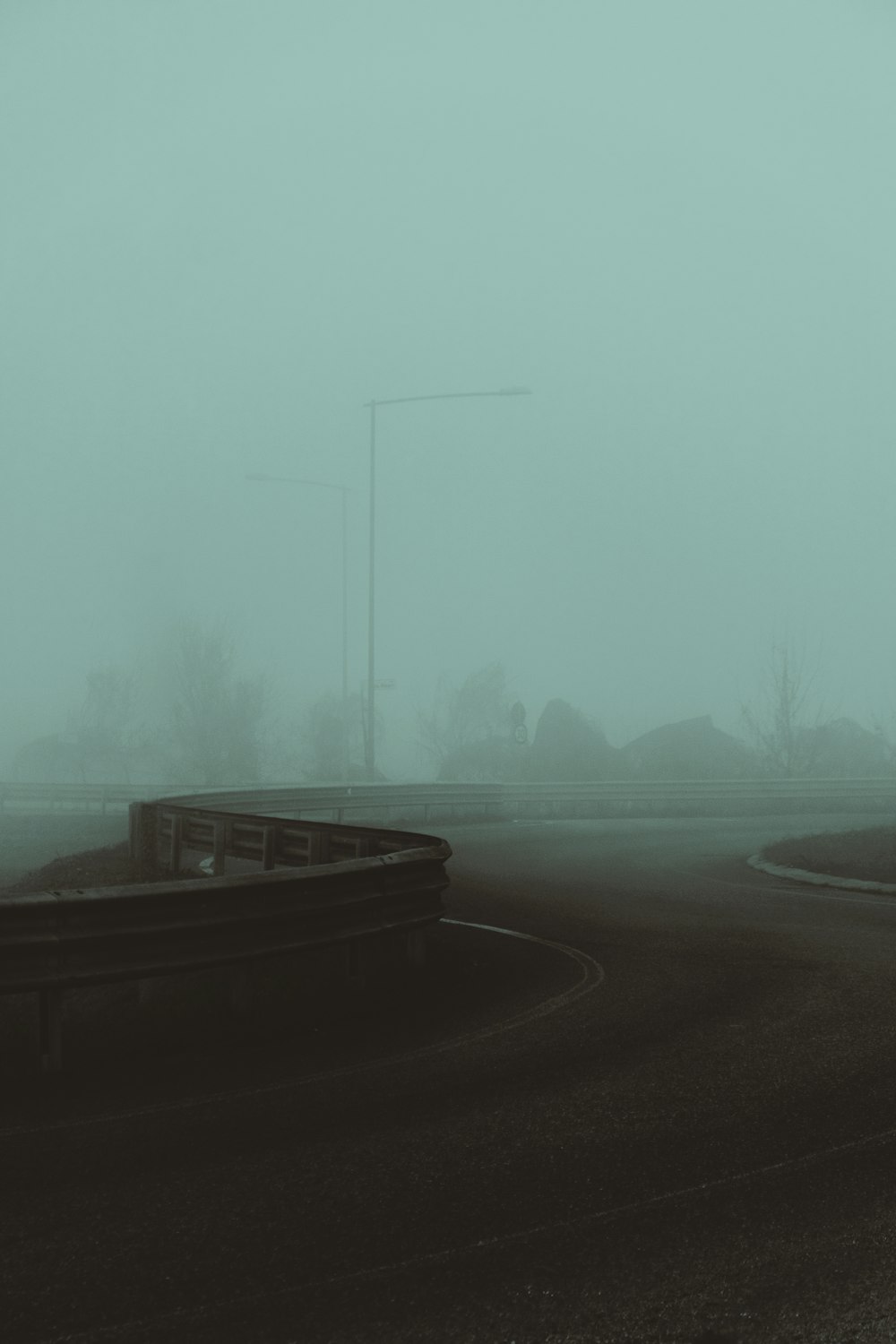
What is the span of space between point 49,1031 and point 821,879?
12460mm

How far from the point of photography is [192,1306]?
389cm

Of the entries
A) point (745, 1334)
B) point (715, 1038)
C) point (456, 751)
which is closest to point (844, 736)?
point (456, 751)

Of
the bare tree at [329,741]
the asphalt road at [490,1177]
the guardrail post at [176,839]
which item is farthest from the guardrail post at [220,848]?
the bare tree at [329,741]

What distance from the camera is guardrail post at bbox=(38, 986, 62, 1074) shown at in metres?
6.89

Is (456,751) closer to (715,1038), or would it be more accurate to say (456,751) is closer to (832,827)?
(832,827)

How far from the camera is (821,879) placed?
56.8ft

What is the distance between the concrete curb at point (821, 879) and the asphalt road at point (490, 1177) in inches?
279

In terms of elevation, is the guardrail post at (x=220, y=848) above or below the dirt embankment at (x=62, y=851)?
above

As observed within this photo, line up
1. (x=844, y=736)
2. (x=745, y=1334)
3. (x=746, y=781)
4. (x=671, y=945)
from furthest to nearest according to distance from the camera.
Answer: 1. (x=844, y=736)
2. (x=746, y=781)
3. (x=671, y=945)
4. (x=745, y=1334)

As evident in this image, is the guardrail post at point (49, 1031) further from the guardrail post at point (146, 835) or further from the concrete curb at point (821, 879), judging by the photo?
the guardrail post at point (146, 835)

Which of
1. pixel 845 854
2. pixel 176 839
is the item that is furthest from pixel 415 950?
pixel 845 854

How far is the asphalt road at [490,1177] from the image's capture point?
152 inches

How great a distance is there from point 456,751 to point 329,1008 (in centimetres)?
5092

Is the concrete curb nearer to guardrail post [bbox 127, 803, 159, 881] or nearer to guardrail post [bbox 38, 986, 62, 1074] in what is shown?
guardrail post [bbox 127, 803, 159, 881]
